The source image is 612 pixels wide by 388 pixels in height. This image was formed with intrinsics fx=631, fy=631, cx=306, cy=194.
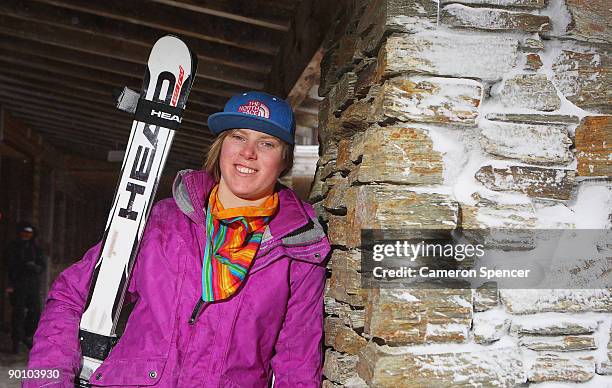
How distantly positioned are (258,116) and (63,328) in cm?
92

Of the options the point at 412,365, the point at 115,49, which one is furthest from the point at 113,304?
the point at 115,49

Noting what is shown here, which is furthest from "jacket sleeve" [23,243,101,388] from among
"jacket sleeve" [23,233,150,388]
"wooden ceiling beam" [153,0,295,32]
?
"wooden ceiling beam" [153,0,295,32]

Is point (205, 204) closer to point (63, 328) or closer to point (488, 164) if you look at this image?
point (63, 328)

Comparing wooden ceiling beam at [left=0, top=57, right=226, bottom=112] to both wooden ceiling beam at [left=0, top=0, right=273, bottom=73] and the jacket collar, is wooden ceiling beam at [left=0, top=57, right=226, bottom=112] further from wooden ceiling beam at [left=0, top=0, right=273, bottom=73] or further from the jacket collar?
the jacket collar

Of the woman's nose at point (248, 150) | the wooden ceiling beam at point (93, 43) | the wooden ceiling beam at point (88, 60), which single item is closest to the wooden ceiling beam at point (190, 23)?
the wooden ceiling beam at point (93, 43)

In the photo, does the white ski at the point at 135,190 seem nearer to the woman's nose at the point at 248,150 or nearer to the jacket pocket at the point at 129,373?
the jacket pocket at the point at 129,373

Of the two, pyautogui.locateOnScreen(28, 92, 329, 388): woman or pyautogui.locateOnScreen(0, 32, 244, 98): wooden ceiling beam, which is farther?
pyautogui.locateOnScreen(0, 32, 244, 98): wooden ceiling beam

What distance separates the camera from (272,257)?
198 centimetres

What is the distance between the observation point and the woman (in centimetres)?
186

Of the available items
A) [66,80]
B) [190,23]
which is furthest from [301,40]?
[66,80]

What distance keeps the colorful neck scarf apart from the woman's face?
0.07 meters

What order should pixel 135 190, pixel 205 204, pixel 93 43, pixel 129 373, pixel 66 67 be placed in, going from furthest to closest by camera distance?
1. pixel 66 67
2. pixel 93 43
3. pixel 135 190
4. pixel 205 204
5. pixel 129 373

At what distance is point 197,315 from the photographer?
6.12 feet

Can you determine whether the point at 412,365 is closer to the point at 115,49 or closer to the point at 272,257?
the point at 272,257
